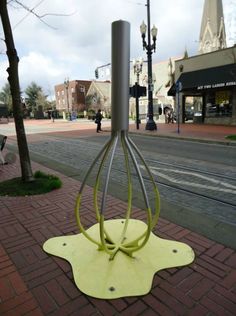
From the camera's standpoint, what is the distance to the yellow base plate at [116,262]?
8.08ft

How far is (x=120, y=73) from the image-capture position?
2.59 metres

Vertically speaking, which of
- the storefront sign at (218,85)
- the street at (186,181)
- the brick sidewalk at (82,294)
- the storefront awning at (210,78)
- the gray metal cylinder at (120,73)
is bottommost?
the brick sidewalk at (82,294)

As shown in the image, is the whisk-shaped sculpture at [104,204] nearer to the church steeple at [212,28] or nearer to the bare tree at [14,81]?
the bare tree at [14,81]

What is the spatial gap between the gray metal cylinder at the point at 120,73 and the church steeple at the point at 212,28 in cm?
4729

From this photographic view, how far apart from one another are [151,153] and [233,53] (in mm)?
12104

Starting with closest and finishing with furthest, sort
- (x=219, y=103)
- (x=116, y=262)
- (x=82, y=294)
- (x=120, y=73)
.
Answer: (x=82, y=294), (x=120, y=73), (x=116, y=262), (x=219, y=103)

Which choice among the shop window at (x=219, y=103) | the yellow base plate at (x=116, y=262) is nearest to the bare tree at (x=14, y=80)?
the yellow base plate at (x=116, y=262)

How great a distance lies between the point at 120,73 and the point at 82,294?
81.4 inches

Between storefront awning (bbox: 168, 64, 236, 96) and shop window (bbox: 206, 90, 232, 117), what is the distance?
1.66m

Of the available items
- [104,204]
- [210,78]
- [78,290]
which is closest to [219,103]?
[210,78]

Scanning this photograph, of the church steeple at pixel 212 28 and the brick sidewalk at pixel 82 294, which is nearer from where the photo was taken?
the brick sidewalk at pixel 82 294

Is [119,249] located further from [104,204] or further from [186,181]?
[186,181]

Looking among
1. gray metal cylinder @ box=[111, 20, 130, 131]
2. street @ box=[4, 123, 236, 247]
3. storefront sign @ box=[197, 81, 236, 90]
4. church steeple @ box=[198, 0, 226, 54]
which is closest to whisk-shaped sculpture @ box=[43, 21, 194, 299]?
gray metal cylinder @ box=[111, 20, 130, 131]

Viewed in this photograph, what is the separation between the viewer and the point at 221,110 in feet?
68.9
